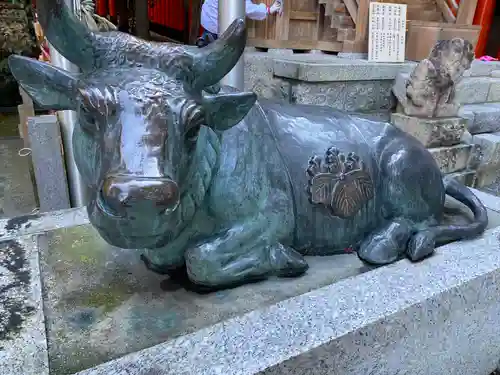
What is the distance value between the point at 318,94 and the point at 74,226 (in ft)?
9.10

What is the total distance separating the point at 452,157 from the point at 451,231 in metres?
2.70

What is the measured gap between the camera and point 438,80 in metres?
4.00

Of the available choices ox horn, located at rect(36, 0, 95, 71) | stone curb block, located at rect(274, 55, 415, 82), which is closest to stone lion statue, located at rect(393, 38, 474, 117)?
stone curb block, located at rect(274, 55, 415, 82)

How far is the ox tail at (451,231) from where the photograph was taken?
1.66 m

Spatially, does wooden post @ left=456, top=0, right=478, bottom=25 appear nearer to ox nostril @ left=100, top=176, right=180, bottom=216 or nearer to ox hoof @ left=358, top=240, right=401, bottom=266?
ox hoof @ left=358, top=240, right=401, bottom=266

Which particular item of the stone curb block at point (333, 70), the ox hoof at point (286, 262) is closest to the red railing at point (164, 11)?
the stone curb block at point (333, 70)

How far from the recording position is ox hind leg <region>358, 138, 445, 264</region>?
1663 millimetres

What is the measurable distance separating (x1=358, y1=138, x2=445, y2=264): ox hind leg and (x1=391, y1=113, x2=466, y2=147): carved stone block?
2447 millimetres

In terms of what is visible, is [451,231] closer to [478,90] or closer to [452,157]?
[452,157]

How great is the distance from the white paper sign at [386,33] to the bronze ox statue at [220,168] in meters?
2.89

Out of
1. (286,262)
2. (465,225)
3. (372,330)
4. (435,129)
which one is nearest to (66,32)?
(286,262)

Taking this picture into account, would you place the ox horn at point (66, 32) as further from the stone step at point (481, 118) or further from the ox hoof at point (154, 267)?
the stone step at point (481, 118)

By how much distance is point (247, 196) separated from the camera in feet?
4.79

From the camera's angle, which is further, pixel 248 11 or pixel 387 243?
pixel 248 11
